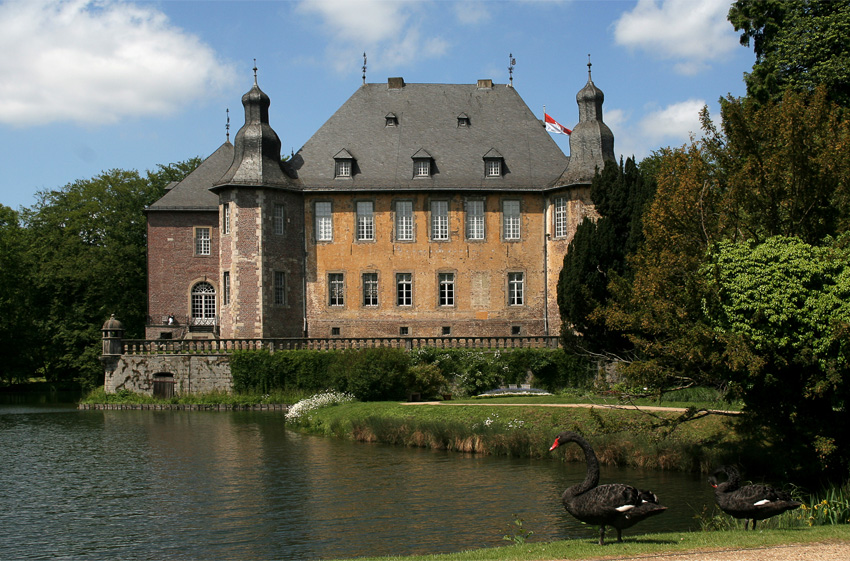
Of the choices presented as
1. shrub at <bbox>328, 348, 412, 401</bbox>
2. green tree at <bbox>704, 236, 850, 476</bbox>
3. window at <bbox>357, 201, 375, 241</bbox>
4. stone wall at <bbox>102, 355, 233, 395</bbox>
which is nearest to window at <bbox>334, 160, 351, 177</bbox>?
window at <bbox>357, 201, 375, 241</bbox>

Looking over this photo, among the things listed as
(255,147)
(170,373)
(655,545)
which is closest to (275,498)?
(655,545)

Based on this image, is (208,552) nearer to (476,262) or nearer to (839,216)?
(839,216)

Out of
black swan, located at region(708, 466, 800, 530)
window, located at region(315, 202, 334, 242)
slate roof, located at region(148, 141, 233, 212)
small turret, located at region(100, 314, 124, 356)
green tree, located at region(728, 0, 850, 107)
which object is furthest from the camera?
slate roof, located at region(148, 141, 233, 212)

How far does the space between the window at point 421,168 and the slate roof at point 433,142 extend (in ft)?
0.73

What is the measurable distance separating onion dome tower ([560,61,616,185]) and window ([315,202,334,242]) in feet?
29.6

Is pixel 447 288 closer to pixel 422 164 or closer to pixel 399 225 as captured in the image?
pixel 399 225

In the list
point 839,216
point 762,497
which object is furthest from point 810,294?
point 762,497

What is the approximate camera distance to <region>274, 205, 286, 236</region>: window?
34.2m

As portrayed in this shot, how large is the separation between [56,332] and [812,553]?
40.8 meters

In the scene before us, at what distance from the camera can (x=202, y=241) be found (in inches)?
1489

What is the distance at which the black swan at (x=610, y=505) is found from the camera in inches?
404

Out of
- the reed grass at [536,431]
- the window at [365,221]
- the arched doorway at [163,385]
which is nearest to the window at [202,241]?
the window at [365,221]

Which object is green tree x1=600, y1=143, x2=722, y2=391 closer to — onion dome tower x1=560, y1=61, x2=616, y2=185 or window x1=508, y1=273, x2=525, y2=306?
onion dome tower x1=560, y1=61, x2=616, y2=185

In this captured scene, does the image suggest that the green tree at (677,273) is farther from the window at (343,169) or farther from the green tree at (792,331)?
the window at (343,169)
